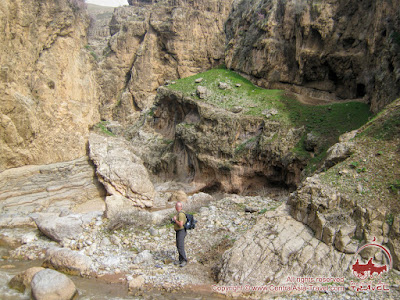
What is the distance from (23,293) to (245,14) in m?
27.5

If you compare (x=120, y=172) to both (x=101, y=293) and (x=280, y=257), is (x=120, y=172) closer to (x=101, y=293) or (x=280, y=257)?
(x=101, y=293)

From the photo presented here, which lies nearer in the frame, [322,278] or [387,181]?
[322,278]

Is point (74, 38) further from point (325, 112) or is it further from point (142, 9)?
point (142, 9)

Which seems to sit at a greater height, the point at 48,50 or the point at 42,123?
the point at 48,50

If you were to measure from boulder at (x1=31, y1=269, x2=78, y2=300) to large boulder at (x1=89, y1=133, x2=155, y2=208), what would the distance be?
10.4 meters

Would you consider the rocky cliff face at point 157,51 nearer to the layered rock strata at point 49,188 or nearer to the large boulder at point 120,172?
the large boulder at point 120,172

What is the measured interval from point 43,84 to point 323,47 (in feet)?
64.3

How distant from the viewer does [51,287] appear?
25.2 feet

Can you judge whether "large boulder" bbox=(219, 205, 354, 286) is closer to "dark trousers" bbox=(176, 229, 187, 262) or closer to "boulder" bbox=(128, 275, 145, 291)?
"dark trousers" bbox=(176, 229, 187, 262)

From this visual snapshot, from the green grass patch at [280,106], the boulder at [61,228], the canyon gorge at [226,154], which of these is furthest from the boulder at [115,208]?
the green grass patch at [280,106]

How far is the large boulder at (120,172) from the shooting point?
60.7ft

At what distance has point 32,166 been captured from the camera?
1745cm

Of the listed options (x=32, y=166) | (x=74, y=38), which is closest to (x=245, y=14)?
(x=74, y=38)

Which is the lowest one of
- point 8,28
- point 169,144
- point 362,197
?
point 169,144
